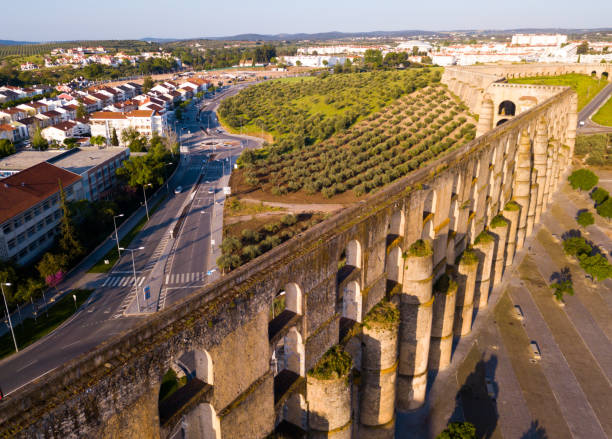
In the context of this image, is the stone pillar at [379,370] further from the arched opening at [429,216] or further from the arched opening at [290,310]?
the arched opening at [429,216]

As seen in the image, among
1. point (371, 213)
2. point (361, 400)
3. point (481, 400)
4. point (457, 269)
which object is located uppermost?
point (371, 213)

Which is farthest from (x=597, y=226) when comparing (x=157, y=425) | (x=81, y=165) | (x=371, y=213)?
(x=81, y=165)

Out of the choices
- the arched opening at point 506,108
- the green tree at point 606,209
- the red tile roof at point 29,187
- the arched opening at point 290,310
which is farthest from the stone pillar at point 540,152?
the red tile roof at point 29,187

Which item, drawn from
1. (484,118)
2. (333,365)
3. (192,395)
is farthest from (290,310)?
(484,118)

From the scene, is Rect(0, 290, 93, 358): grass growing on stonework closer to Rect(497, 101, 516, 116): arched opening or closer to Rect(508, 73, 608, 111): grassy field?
Rect(497, 101, 516, 116): arched opening

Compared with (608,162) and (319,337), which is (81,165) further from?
(608,162)

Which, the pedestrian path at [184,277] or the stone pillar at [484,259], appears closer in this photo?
the stone pillar at [484,259]

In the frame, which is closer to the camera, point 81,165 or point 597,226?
point 597,226
